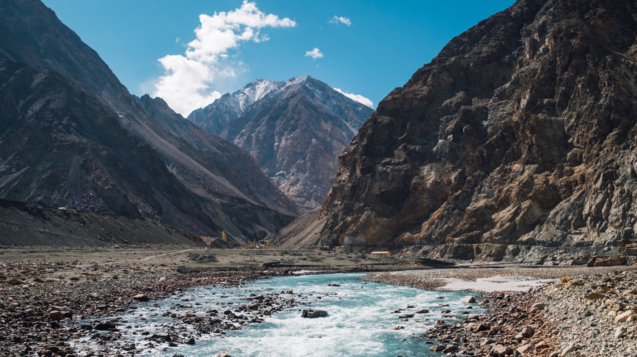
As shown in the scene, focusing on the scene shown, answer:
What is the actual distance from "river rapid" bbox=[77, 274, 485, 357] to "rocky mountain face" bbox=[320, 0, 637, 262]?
145ft

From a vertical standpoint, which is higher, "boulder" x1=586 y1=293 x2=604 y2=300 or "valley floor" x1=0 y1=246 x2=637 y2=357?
"boulder" x1=586 y1=293 x2=604 y2=300

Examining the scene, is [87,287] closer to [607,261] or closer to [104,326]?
[104,326]

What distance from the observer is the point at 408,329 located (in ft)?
75.4

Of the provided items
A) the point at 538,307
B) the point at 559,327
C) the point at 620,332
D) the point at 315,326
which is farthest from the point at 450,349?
the point at 315,326

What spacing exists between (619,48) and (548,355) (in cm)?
9871

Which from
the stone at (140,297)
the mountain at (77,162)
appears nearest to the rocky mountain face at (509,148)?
the stone at (140,297)

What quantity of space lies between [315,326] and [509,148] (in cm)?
8077

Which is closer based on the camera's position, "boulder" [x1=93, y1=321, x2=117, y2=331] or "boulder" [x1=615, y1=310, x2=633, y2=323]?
"boulder" [x1=615, y1=310, x2=633, y2=323]

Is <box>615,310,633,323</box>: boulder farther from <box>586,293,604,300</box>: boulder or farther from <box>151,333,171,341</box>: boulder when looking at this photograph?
<box>151,333,171,341</box>: boulder

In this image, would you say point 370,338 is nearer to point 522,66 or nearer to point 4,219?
point 4,219

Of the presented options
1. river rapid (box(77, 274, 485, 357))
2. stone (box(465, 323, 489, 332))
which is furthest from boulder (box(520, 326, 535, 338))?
river rapid (box(77, 274, 485, 357))

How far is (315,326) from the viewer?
2489cm

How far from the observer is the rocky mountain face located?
6962 centimetres

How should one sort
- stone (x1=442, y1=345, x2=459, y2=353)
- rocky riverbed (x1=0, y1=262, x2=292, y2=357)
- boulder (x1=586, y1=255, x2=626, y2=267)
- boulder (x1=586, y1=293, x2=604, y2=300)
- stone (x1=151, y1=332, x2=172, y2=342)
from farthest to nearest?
boulder (x1=586, y1=255, x2=626, y2=267) < stone (x1=151, y1=332, x2=172, y2=342) < stone (x1=442, y1=345, x2=459, y2=353) < rocky riverbed (x1=0, y1=262, x2=292, y2=357) < boulder (x1=586, y1=293, x2=604, y2=300)
